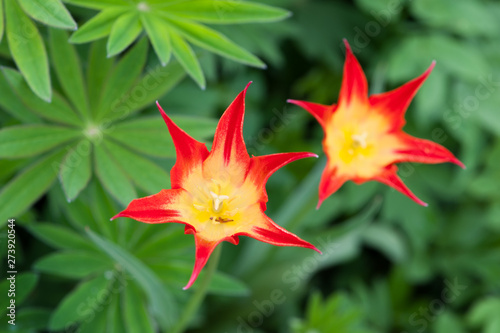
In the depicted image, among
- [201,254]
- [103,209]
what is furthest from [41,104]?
[201,254]

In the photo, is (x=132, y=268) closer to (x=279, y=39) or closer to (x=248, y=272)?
(x=248, y=272)

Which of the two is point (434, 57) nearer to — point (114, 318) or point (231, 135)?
point (231, 135)

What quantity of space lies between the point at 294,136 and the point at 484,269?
96cm

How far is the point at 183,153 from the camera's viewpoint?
39.3 inches

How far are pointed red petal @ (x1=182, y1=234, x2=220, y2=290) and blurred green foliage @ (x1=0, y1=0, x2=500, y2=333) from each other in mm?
289

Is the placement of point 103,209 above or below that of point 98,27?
below

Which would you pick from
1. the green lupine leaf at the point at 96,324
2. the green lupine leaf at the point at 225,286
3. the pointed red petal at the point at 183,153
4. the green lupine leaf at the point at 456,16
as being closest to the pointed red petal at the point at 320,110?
the pointed red petal at the point at 183,153

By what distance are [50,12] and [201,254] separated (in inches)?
24.2

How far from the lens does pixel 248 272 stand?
188 centimetres

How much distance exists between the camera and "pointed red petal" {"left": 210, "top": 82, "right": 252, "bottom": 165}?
0.98 meters

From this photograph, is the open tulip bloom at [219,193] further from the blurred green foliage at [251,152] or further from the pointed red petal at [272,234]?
the blurred green foliage at [251,152]

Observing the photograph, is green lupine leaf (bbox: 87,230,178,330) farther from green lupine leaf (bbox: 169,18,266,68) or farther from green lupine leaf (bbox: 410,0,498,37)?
green lupine leaf (bbox: 410,0,498,37)

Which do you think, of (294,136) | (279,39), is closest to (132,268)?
(294,136)

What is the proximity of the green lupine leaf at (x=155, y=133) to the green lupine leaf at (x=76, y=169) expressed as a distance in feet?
0.25
